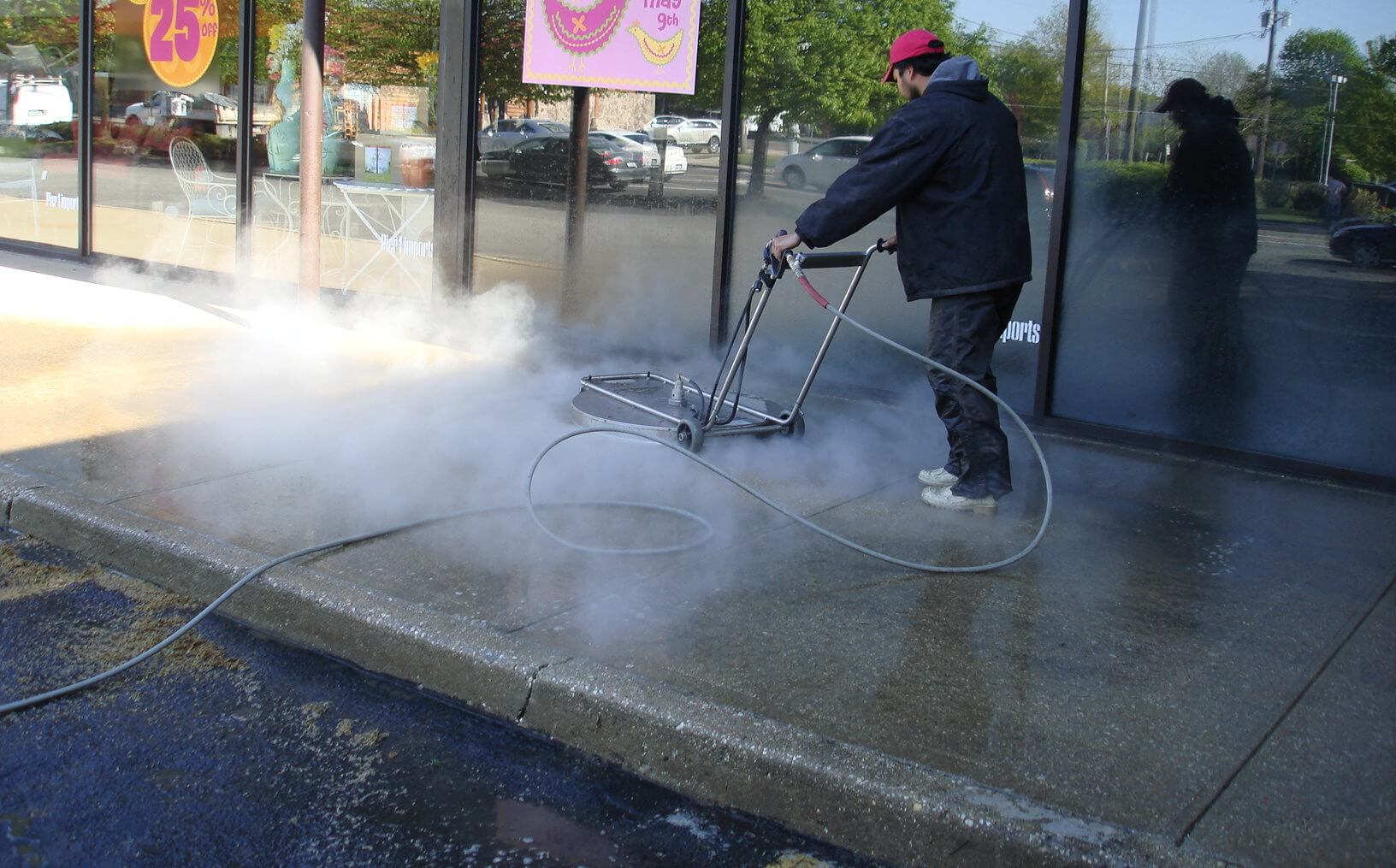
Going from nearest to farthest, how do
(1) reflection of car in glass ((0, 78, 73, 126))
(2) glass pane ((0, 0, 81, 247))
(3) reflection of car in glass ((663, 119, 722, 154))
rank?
1. (3) reflection of car in glass ((663, 119, 722, 154))
2. (2) glass pane ((0, 0, 81, 247))
3. (1) reflection of car in glass ((0, 78, 73, 126))

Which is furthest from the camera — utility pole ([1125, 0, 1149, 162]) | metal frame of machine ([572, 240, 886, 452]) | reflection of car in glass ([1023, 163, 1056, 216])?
reflection of car in glass ([1023, 163, 1056, 216])

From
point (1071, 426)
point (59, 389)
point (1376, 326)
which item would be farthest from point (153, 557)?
point (1376, 326)

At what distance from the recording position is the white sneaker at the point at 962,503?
527 centimetres

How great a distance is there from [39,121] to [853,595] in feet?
33.7

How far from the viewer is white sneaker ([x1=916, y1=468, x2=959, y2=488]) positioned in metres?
5.44

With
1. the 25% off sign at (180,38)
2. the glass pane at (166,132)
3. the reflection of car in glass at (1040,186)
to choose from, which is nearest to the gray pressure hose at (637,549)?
the reflection of car in glass at (1040,186)

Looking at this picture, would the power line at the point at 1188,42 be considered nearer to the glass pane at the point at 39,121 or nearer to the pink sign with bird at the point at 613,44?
the pink sign with bird at the point at 613,44

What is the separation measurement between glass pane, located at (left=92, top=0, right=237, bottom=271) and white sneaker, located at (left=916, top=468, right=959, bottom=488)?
6727mm

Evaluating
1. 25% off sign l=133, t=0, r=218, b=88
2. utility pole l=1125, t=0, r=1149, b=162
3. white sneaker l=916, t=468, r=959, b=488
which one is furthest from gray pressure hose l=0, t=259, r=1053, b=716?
25% off sign l=133, t=0, r=218, b=88

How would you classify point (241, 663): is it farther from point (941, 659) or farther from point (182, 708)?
point (941, 659)

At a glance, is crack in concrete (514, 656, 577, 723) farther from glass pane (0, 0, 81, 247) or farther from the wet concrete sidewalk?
glass pane (0, 0, 81, 247)

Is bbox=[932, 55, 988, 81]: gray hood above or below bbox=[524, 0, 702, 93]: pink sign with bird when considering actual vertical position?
below

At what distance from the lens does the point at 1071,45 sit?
6.29 meters

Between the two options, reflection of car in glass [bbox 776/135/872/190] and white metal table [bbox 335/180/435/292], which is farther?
white metal table [bbox 335/180/435/292]
